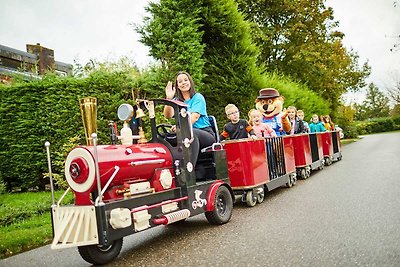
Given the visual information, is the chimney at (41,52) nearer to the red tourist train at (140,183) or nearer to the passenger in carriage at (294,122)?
the passenger in carriage at (294,122)

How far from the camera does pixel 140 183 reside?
4.27m

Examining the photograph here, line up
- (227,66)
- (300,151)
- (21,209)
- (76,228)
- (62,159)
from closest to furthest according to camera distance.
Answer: (76,228) → (21,209) → (62,159) → (300,151) → (227,66)

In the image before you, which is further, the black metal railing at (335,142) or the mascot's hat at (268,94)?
the black metal railing at (335,142)

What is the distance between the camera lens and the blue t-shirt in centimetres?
541

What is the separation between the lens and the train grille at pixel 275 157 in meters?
7.46

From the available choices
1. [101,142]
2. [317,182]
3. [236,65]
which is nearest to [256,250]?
[317,182]

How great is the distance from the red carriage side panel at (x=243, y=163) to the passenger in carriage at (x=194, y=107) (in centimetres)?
101

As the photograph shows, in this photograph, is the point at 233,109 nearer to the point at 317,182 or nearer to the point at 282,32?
the point at 317,182

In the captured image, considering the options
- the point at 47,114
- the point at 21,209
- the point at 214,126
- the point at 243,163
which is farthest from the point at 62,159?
the point at 214,126

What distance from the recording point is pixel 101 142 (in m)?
9.26

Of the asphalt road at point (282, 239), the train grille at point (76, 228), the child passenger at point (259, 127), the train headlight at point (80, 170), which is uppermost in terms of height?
the child passenger at point (259, 127)

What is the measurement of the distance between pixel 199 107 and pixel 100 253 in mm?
2401

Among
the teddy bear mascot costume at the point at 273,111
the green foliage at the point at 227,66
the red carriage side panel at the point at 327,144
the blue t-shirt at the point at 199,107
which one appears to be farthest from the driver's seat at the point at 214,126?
the red carriage side panel at the point at 327,144

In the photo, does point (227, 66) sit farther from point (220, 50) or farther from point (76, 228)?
point (76, 228)
